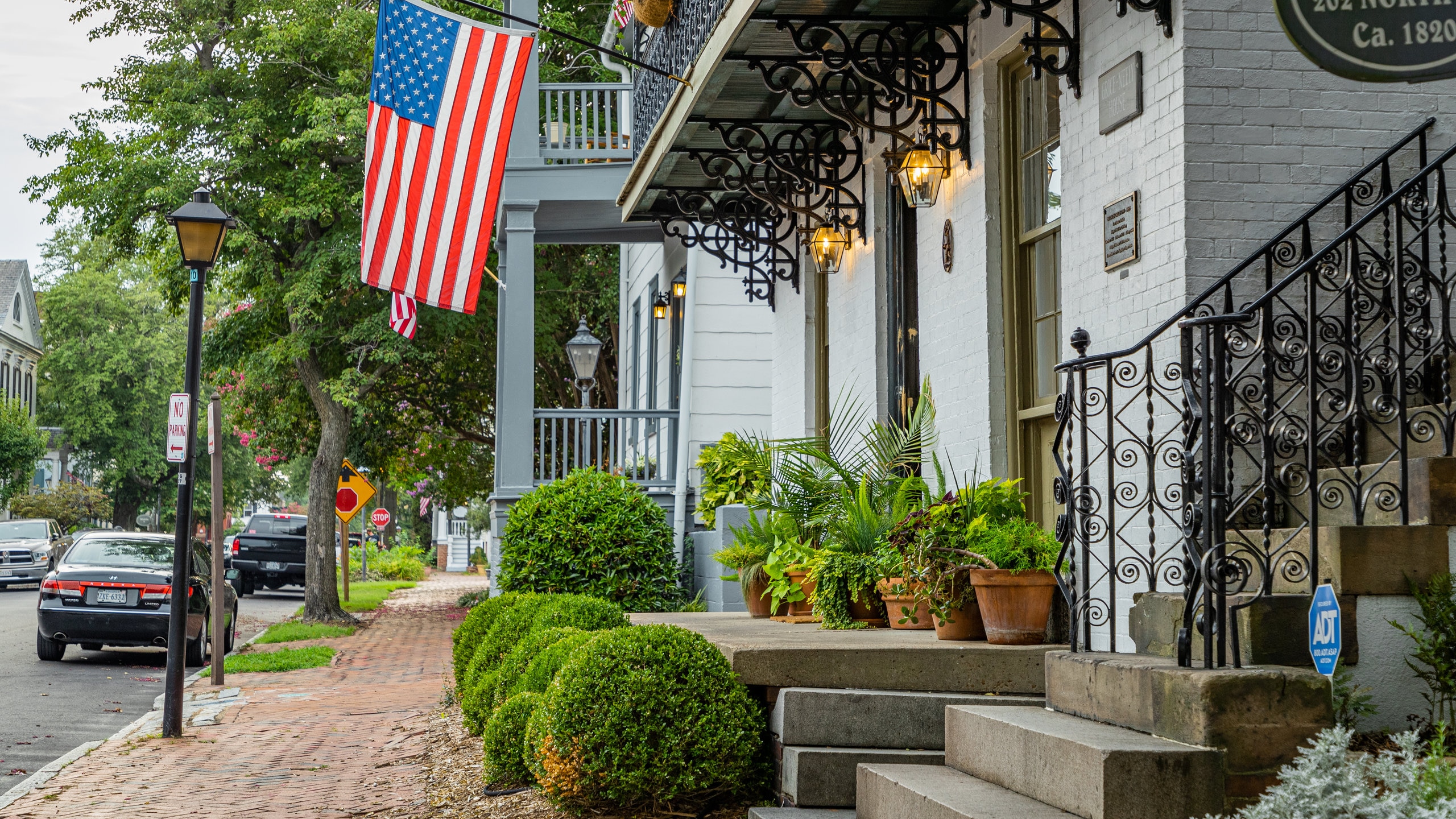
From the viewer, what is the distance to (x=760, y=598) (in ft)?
29.9

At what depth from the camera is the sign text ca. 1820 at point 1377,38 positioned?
3350 millimetres

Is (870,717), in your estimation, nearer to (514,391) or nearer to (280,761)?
(280,761)

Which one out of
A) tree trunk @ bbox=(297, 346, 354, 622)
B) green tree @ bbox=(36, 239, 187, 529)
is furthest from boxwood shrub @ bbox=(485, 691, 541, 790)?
green tree @ bbox=(36, 239, 187, 529)

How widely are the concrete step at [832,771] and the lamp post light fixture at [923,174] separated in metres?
3.74

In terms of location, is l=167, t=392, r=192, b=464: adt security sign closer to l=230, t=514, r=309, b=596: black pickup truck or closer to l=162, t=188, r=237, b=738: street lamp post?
l=162, t=188, r=237, b=738: street lamp post

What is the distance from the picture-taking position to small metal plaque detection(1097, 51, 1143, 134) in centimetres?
590

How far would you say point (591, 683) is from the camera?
5711 mm

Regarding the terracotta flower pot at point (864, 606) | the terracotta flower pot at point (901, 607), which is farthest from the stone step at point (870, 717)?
the terracotta flower pot at point (864, 606)

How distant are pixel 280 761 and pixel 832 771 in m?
4.50

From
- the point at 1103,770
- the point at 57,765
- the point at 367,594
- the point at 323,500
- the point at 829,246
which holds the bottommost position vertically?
the point at 367,594

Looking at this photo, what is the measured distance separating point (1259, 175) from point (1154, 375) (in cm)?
94

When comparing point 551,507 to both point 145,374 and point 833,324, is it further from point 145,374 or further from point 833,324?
point 145,374

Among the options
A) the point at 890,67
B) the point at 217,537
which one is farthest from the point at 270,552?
the point at 890,67

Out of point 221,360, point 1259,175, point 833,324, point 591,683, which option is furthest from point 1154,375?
point 221,360
